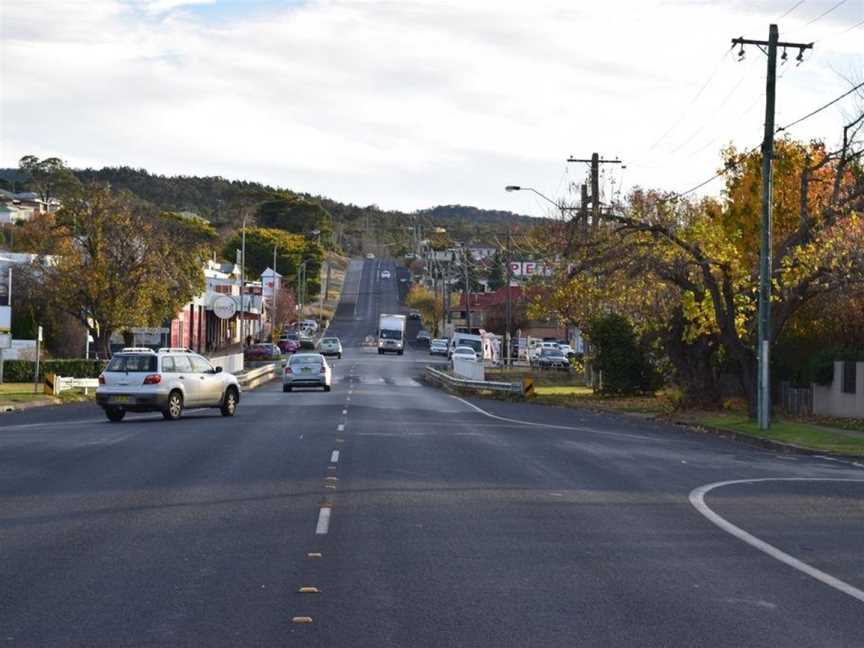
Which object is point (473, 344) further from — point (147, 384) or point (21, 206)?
point (21, 206)

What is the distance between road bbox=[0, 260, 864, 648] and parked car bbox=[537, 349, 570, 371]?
2059 inches

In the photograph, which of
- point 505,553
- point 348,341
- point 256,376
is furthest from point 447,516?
point 348,341

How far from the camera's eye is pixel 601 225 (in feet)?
137

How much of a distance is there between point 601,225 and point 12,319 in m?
35.5

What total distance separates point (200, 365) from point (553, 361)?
4743 cm

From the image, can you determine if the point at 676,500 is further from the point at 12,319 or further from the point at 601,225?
the point at 12,319

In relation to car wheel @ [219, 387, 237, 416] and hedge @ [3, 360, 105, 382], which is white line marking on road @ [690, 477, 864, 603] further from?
hedge @ [3, 360, 105, 382]

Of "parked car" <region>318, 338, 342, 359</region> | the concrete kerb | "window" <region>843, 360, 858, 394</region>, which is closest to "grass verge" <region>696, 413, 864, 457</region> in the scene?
the concrete kerb

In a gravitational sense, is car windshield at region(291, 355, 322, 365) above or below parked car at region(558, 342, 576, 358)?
below

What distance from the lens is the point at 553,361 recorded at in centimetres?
7850

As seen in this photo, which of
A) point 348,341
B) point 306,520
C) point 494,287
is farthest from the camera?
point 494,287

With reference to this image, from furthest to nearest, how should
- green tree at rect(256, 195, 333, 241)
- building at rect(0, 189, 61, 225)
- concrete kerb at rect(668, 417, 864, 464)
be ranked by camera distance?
green tree at rect(256, 195, 333, 241), building at rect(0, 189, 61, 225), concrete kerb at rect(668, 417, 864, 464)

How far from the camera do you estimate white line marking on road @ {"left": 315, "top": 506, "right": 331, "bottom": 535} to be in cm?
1298

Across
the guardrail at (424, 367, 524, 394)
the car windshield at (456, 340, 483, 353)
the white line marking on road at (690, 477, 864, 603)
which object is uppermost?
the car windshield at (456, 340, 483, 353)
